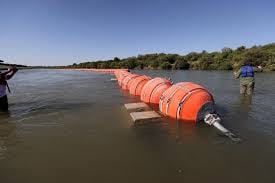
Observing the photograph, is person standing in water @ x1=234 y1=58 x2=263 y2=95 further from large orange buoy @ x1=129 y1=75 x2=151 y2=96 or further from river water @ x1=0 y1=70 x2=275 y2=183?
large orange buoy @ x1=129 y1=75 x2=151 y2=96

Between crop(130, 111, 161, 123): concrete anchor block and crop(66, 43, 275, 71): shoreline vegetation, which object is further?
crop(66, 43, 275, 71): shoreline vegetation

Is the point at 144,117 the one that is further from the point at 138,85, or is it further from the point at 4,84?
the point at 138,85

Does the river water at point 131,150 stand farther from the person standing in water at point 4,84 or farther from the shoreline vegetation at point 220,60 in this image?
the shoreline vegetation at point 220,60

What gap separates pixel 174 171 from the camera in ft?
16.8

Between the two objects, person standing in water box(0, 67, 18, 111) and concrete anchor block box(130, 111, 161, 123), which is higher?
person standing in water box(0, 67, 18, 111)

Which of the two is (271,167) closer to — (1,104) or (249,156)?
(249,156)

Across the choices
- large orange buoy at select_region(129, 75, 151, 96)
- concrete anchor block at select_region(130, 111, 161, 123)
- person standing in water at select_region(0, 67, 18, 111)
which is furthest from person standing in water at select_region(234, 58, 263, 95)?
person standing in water at select_region(0, 67, 18, 111)

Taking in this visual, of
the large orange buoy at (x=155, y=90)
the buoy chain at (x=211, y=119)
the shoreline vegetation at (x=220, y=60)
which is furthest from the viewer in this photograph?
the shoreline vegetation at (x=220, y=60)

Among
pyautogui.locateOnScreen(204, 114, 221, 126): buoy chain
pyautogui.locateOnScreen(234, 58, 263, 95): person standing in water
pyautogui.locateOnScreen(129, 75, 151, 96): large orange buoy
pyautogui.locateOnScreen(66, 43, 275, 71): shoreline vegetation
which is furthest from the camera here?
pyautogui.locateOnScreen(66, 43, 275, 71): shoreline vegetation

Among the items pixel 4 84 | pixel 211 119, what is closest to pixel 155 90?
pixel 211 119

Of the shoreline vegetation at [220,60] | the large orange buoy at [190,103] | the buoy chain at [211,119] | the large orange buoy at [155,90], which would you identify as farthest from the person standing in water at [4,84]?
the shoreline vegetation at [220,60]

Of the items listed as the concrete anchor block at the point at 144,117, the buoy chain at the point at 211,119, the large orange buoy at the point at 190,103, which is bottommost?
the concrete anchor block at the point at 144,117

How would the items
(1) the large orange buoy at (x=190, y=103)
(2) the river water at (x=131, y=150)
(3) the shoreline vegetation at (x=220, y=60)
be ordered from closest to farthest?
(2) the river water at (x=131, y=150) < (1) the large orange buoy at (x=190, y=103) < (3) the shoreline vegetation at (x=220, y=60)

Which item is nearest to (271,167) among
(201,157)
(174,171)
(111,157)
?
(201,157)
